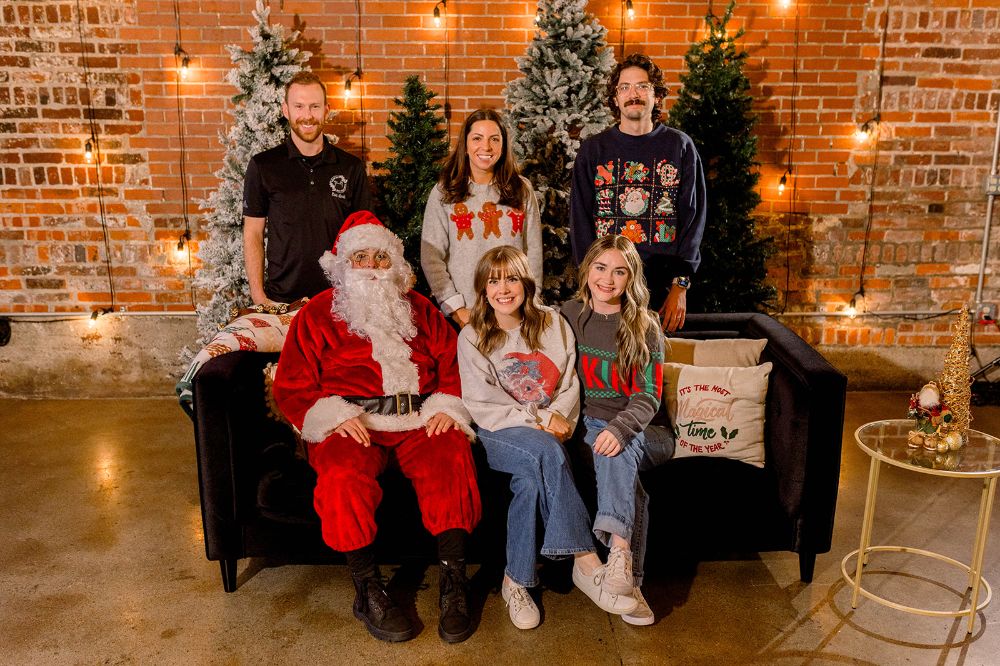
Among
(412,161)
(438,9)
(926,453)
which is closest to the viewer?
(926,453)

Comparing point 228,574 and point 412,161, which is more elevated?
point 412,161

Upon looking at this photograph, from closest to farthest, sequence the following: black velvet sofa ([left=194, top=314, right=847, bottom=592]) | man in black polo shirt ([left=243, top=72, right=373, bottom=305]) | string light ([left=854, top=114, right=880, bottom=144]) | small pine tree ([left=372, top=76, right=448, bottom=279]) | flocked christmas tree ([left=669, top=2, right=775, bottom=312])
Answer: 1. black velvet sofa ([left=194, top=314, right=847, bottom=592])
2. man in black polo shirt ([left=243, top=72, right=373, bottom=305])
3. flocked christmas tree ([left=669, top=2, right=775, bottom=312])
4. small pine tree ([left=372, top=76, right=448, bottom=279])
5. string light ([left=854, top=114, right=880, bottom=144])

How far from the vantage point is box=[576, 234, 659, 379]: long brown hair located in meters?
3.01

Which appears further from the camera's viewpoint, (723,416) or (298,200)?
(298,200)

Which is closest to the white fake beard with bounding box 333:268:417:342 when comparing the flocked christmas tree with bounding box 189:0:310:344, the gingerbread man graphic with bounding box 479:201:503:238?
the gingerbread man graphic with bounding box 479:201:503:238

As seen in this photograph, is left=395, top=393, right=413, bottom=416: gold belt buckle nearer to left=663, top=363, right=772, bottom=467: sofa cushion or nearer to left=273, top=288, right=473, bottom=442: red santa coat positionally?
left=273, top=288, right=473, bottom=442: red santa coat

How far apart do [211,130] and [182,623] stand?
316 centimetres

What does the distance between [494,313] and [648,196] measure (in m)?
1.10

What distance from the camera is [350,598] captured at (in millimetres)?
2992

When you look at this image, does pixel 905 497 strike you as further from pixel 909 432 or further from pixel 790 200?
pixel 790 200

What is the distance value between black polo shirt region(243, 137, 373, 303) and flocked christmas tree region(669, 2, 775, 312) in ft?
6.44

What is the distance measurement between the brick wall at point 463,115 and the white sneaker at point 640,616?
9.73 feet

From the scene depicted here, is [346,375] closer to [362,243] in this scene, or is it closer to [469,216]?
[362,243]

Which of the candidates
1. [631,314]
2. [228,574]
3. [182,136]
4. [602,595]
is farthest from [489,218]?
[182,136]
